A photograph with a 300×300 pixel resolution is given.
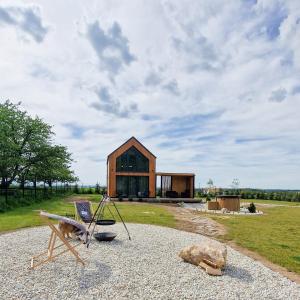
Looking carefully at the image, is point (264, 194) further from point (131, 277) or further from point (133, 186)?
point (131, 277)

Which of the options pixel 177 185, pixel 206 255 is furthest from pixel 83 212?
pixel 177 185

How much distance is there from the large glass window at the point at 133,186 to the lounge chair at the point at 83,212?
751 inches

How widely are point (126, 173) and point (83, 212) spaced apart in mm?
19673

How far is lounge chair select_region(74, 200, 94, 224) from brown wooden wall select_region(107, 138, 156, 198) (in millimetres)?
18880

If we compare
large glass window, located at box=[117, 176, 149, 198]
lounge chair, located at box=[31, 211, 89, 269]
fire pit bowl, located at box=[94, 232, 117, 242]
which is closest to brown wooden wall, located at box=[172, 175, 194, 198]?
large glass window, located at box=[117, 176, 149, 198]

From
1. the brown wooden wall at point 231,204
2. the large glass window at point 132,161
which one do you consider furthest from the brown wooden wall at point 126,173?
the brown wooden wall at point 231,204

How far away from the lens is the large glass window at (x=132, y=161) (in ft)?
98.8

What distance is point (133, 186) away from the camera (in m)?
30.2

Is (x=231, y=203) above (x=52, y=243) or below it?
above

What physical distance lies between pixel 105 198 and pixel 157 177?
74.6 ft

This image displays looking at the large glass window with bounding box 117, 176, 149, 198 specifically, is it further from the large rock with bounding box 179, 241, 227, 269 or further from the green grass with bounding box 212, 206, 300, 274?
the large rock with bounding box 179, 241, 227, 269

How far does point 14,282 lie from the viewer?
5.21 m

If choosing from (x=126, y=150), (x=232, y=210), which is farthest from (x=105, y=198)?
(x=126, y=150)

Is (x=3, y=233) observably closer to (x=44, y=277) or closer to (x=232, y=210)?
(x=44, y=277)
